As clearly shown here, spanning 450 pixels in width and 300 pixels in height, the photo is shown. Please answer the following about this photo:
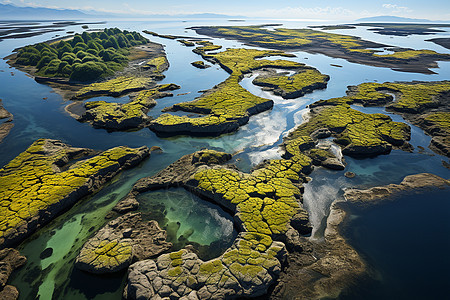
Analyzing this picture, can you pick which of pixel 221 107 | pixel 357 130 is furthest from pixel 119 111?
pixel 357 130

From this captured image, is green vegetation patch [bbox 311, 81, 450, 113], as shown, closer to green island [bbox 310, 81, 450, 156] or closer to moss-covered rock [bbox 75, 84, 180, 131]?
green island [bbox 310, 81, 450, 156]

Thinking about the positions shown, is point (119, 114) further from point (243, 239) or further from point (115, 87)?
point (243, 239)

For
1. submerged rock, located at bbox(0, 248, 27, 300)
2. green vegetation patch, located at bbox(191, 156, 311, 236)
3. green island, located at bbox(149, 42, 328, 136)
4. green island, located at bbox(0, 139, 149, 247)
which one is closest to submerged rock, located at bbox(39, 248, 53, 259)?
submerged rock, located at bbox(0, 248, 27, 300)

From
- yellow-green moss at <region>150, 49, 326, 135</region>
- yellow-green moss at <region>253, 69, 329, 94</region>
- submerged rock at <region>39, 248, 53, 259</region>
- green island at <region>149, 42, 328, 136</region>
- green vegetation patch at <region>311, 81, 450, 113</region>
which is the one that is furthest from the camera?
yellow-green moss at <region>253, 69, 329, 94</region>

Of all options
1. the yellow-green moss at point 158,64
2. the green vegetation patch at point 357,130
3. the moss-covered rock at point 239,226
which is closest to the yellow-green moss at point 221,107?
the moss-covered rock at point 239,226

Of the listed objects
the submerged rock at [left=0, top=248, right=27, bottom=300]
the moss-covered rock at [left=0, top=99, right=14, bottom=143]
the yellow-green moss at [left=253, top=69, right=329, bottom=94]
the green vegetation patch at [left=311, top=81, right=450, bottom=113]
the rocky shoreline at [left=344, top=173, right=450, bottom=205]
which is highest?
the green vegetation patch at [left=311, top=81, right=450, bottom=113]

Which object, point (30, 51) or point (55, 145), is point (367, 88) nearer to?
point (55, 145)

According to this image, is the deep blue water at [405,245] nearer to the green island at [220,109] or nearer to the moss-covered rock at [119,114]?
the green island at [220,109]
